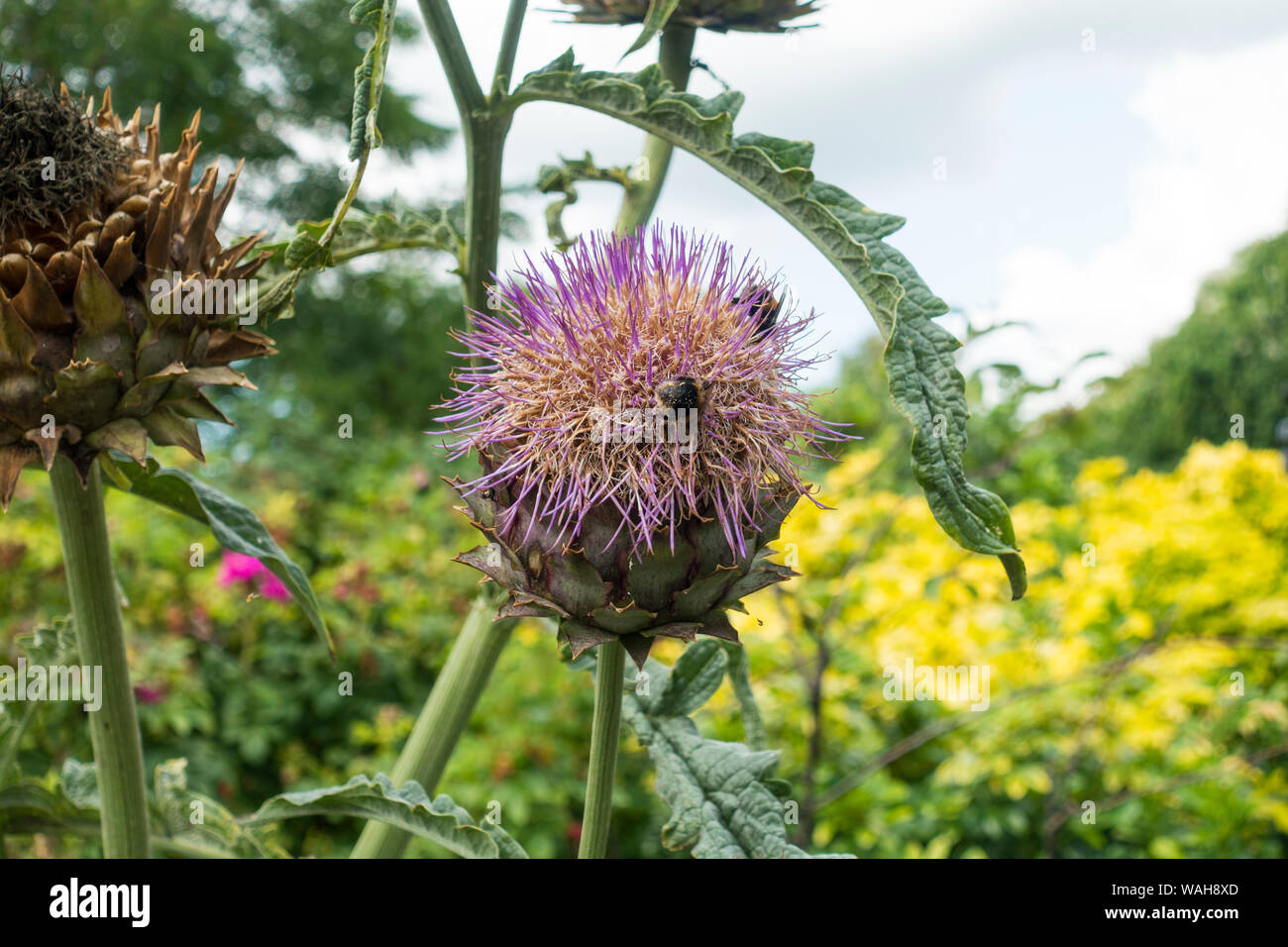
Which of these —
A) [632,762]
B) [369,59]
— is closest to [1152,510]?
[632,762]

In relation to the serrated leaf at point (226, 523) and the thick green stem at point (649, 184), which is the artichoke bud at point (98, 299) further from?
the thick green stem at point (649, 184)

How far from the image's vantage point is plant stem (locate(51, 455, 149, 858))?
934 mm

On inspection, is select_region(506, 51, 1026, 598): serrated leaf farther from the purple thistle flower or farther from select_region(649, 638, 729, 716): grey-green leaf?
select_region(649, 638, 729, 716): grey-green leaf

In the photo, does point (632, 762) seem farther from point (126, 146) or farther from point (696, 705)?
point (126, 146)

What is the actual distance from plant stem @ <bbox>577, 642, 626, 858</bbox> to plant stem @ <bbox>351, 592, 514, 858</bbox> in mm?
197

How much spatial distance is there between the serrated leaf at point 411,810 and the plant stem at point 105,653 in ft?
0.51

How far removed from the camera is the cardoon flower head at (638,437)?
0.81 m

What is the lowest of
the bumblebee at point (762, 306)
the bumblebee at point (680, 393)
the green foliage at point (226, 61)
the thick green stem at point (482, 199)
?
the bumblebee at point (680, 393)

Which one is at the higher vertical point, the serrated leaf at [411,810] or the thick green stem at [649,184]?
the thick green stem at [649,184]

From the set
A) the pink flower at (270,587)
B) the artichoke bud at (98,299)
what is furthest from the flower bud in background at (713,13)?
the pink flower at (270,587)

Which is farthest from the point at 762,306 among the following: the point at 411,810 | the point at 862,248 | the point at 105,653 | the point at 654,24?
the point at 105,653

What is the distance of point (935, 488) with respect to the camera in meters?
0.72

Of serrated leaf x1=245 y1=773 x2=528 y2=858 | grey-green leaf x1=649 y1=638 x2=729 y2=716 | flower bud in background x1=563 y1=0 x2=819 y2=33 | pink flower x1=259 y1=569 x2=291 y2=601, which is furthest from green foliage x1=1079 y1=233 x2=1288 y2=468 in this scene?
serrated leaf x1=245 y1=773 x2=528 y2=858

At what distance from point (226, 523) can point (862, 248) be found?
2.21 ft
